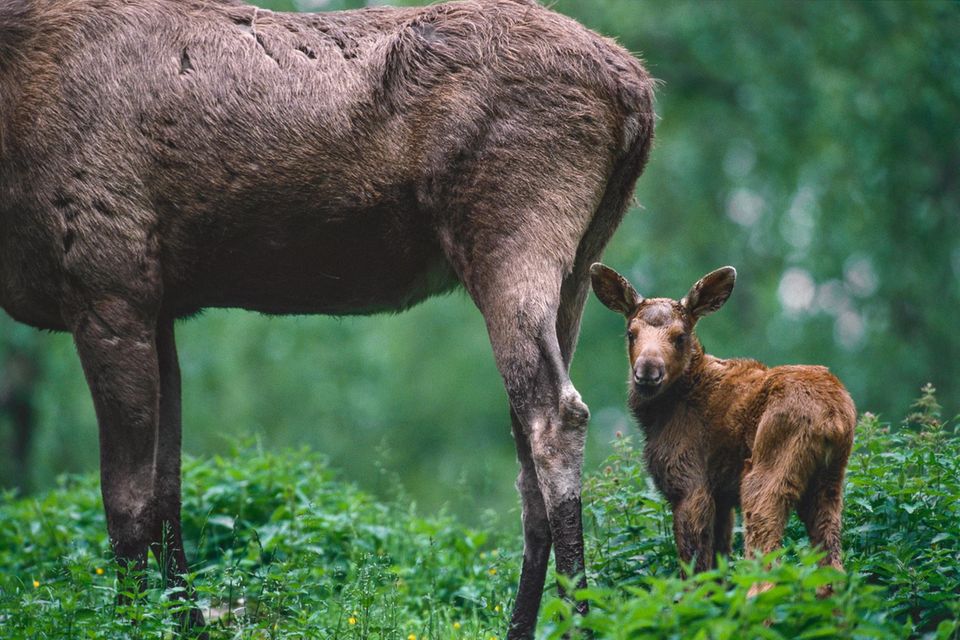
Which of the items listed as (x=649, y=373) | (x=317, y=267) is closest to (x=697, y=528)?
(x=649, y=373)

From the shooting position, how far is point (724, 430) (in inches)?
220

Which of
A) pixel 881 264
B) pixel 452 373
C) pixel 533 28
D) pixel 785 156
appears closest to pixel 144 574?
pixel 533 28

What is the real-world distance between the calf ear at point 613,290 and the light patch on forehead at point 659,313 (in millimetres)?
77

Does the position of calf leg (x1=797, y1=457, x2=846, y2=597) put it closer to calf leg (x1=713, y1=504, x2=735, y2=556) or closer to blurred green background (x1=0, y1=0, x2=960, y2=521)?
calf leg (x1=713, y1=504, x2=735, y2=556)

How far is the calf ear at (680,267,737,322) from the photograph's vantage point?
591 cm

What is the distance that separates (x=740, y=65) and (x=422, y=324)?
29.3 feet

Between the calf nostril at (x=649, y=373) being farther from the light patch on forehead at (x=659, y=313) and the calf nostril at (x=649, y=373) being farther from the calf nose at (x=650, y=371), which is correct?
the light patch on forehead at (x=659, y=313)

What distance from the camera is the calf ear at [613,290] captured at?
5961 millimetres

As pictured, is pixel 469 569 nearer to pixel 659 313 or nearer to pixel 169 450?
pixel 169 450

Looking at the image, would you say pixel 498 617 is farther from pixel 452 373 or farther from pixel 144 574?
pixel 452 373

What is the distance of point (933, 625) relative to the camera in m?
5.10

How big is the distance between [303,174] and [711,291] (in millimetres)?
2002

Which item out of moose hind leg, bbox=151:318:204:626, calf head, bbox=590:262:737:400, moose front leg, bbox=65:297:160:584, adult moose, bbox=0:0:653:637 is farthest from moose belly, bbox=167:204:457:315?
calf head, bbox=590:262:737:400

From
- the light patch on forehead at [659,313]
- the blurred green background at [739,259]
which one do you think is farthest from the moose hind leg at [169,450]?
the blurred green background at [739,259]
